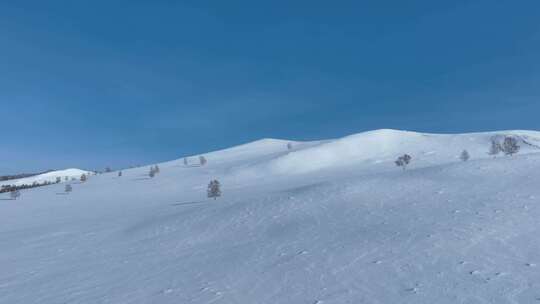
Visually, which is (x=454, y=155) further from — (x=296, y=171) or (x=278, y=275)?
(x=278, y=275)

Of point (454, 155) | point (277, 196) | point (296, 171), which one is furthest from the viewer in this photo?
point (296, 171)

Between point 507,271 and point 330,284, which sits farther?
point 330,284

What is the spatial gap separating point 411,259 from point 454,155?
59510 millimetres

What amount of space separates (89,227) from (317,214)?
18156mm

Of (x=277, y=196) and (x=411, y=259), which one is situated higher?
(x=277, y=196)

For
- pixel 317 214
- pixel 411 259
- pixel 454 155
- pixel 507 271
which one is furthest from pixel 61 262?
pixel 454 155

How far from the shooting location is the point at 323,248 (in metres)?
14.0

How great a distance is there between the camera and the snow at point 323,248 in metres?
9.84

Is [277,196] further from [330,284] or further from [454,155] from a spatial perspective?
[454,155]

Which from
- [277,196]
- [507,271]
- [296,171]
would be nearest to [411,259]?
[507,271]

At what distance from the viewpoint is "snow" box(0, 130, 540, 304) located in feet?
32.3

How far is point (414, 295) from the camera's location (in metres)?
8.90

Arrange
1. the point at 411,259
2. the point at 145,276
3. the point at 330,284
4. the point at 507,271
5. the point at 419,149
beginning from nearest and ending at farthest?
1. the point at 507,271
2. the point at 330,284
3. the point at 411,259
4. the point at 145,276
5. the point at 419,149

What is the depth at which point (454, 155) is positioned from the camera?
6359cm
